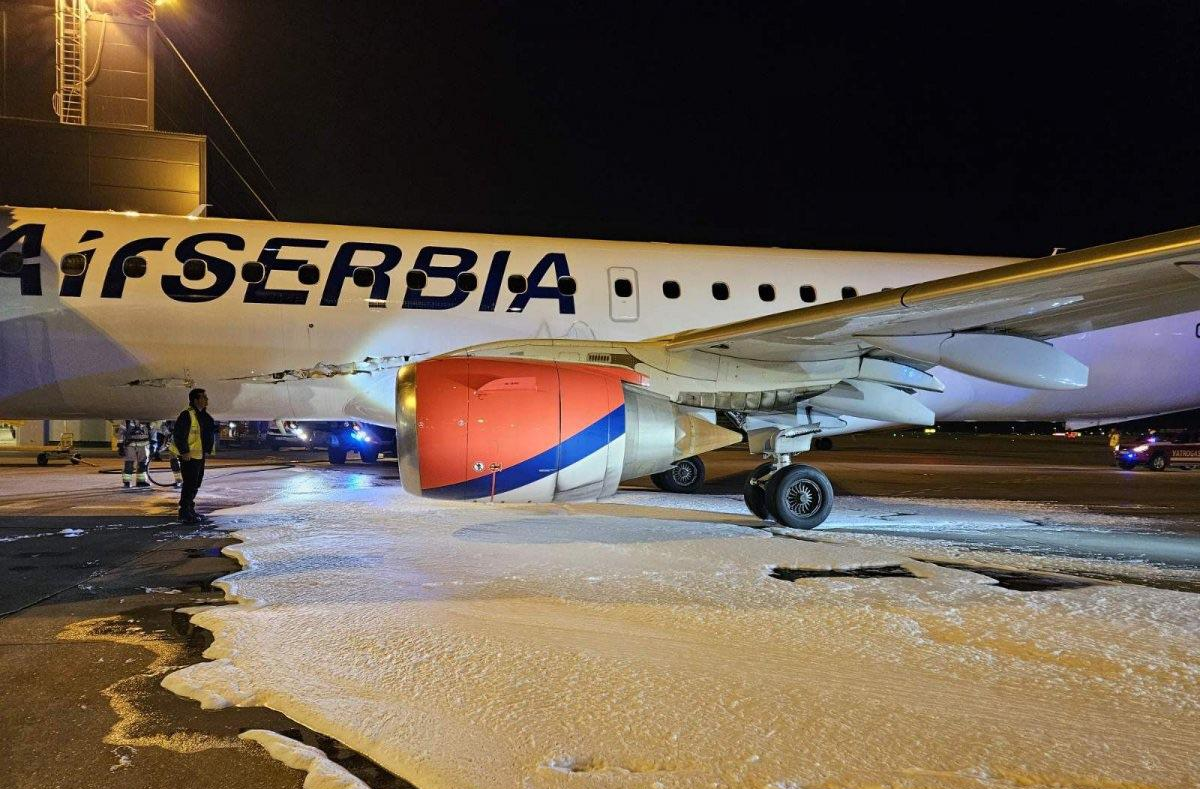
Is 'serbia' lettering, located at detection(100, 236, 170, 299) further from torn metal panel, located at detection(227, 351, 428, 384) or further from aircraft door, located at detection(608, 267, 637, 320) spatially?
aircraft door, located at detection(608, 267, 637, 320)

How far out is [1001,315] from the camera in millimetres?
6176

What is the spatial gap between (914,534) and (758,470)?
1.66m

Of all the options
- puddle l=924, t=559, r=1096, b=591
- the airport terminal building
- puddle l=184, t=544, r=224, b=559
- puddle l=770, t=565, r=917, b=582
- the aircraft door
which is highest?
the airport terminal building

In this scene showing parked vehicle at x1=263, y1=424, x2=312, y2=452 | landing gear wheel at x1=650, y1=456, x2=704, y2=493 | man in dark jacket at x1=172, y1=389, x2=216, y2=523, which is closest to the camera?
man in dark jacket at x1=172, y1=389, x2=216, y2=523

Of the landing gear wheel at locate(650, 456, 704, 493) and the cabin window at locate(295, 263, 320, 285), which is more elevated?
the cabin window at locate(295, 263, 320, 285)

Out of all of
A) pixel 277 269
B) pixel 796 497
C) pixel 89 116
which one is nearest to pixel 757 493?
pixel 796 497

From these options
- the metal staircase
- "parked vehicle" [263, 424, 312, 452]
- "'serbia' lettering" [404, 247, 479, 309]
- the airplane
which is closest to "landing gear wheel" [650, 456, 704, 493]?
the airplane

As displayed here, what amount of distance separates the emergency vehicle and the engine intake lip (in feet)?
67.7

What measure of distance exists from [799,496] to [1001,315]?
269cm

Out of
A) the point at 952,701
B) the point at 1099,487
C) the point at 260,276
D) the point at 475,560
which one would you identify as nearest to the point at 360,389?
the point at 260,276

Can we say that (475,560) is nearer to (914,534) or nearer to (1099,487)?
(914,534)

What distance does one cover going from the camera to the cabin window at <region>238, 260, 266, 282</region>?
27.9ft

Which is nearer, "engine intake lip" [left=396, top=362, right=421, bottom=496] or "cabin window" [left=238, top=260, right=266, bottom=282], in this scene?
"engine intake lip" [left=396, top=362, right=421, bottom=496]

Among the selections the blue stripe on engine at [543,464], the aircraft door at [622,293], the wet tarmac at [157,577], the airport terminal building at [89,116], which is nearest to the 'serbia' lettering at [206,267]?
the wet tarmac at [157,577]
